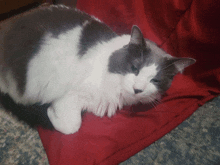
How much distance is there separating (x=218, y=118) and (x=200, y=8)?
0.64m

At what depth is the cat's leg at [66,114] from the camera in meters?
0.85

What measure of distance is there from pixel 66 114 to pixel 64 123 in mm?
50

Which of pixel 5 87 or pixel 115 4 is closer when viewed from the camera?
pixel 5 87

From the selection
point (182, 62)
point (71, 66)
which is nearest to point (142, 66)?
point (182, 62)

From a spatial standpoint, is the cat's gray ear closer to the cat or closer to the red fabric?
the cat

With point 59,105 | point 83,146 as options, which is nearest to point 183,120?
point 83,146

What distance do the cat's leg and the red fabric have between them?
48 millimetres

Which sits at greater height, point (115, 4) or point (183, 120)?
point (115, 4)

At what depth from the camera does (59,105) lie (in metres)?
0.85

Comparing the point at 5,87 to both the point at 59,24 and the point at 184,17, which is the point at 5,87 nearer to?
the point at 59,24

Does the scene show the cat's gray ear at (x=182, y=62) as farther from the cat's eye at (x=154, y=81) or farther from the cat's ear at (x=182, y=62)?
the cat's eye at (x=154, y=81)

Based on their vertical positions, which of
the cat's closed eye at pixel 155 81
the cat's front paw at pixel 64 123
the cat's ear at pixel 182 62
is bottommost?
the cat's front paw at pixel 64 123

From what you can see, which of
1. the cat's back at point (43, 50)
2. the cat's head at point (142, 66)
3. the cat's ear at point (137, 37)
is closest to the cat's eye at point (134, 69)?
the cat's head at point (142, 66)

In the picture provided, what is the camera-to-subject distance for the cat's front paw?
2.78 feet
